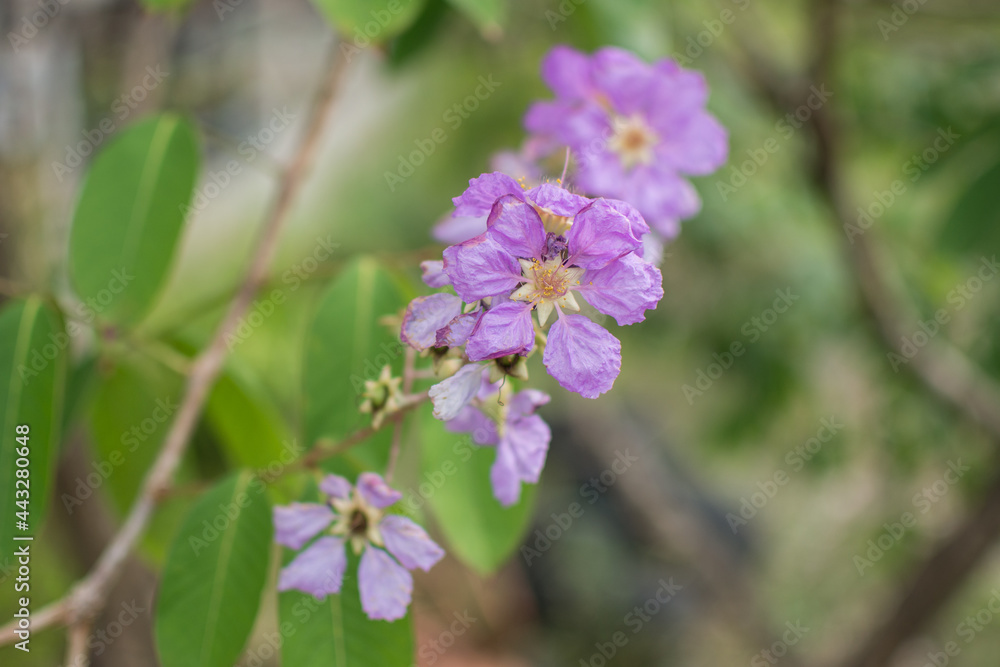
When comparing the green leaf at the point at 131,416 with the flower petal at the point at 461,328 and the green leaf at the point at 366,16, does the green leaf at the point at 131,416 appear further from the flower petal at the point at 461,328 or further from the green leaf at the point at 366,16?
the flower petal at the point at 461,328

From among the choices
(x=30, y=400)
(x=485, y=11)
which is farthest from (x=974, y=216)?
(x=30, y=400)

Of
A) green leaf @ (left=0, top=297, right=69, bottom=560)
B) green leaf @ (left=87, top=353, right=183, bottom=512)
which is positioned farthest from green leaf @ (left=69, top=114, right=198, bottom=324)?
green leaf @ (left=87, top=353, right=183, bottom=512)

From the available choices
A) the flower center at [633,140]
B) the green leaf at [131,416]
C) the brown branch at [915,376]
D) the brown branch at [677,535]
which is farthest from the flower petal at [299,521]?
the brown branch at [677,535]

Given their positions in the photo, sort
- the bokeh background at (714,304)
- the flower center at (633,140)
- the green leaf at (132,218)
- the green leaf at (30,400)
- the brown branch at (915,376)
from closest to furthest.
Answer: the green leaf at (30,400), the green leaf at (132,218), the flower center at (633,140), the bokeh background at (714,304), the brown branch at (915,376)

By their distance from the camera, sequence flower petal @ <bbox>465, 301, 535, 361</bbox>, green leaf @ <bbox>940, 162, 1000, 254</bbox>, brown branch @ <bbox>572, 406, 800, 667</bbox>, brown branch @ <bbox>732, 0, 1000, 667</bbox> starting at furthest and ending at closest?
brown branch @ <bbox>572, 406, 800, 667</bbox>
brown branch @ <bbox>732, 0, 1000, 667</bbox>
green leaf @ <bbox>940, 162, 1000, 254</bbox>
flower petal @ <bbox>465, 301, 535, 361</bbox>

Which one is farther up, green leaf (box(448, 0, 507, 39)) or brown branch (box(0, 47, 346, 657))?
green leaf (box(448, 0, 507, 39))

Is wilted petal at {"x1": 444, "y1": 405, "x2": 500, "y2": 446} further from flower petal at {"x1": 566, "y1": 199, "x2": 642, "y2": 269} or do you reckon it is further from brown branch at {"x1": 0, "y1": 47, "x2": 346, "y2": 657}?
brown branch at {"x1": 0, "y1": 47, "x2": 346, "y2": 657}
